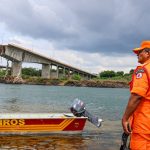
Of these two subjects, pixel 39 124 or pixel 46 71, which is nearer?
pixel 39 124

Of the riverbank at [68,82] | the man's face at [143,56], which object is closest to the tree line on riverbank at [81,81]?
the riverbank at [68,82]

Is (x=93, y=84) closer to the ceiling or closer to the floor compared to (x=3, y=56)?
closer to the floor

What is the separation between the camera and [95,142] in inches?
559

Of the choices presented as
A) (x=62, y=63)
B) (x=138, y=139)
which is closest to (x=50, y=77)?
(x=62, y=63)

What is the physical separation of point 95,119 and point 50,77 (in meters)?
117

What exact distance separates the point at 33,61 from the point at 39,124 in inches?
4225

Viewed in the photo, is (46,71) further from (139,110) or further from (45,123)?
(139,110)

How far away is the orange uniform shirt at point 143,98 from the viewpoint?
4.39 meters

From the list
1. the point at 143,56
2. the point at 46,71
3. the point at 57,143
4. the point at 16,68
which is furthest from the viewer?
the point at 46,71

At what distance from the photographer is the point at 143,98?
4.47 metres

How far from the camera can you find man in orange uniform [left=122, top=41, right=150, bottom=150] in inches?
173

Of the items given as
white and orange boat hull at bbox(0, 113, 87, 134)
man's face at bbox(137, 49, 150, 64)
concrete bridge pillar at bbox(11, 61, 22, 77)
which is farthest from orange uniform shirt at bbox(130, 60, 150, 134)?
concrete bridge pillar at bbox(11, 61, 22, 77)

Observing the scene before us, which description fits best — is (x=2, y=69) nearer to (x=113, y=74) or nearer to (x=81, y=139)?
(x=113, y=74)

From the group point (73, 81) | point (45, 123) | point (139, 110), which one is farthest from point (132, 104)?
point (73, 81)
